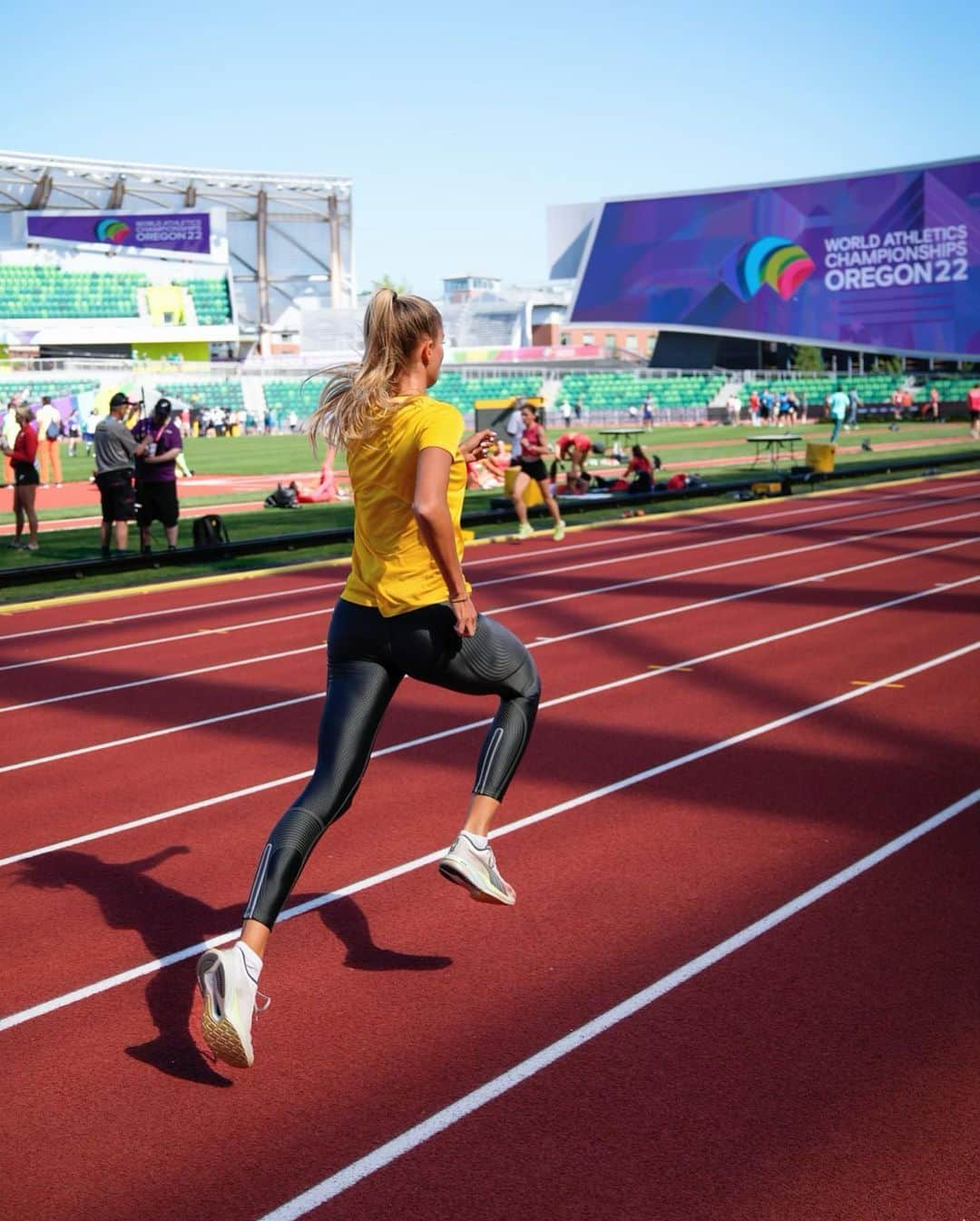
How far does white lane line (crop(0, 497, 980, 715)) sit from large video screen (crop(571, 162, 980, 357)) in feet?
205

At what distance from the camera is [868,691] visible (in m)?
9.27

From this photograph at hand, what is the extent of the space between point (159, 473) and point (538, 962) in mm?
13322

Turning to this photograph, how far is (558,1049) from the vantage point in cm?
414

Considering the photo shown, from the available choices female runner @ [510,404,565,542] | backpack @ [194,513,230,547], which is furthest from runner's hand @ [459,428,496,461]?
female runner @ [510,404,565,542]

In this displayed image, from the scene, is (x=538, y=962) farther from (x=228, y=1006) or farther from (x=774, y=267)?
(x=774, y=267)

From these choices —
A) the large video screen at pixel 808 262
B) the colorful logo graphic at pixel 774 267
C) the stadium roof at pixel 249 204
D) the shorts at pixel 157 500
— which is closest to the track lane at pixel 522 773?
the shorts at pixel 157 500

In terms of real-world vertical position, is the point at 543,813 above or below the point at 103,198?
below

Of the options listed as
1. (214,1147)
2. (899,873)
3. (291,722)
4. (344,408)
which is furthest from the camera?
(291,722)

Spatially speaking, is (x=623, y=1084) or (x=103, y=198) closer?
(x=623, y=1084)

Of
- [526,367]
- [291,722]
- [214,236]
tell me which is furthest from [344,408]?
[214,236]

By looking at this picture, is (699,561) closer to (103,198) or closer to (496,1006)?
(496,1006)

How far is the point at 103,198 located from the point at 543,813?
115m

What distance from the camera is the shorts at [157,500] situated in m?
17.3

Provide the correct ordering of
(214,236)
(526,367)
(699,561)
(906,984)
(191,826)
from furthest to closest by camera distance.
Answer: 1. (214,236)
2. (526,367)
3. (699,561)
4. (191,826)
5. (906,984)
